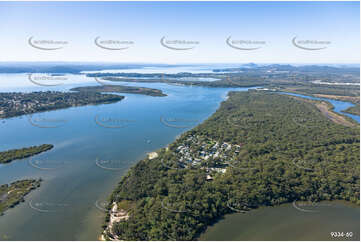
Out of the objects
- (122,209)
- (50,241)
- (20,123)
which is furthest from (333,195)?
(20,123)

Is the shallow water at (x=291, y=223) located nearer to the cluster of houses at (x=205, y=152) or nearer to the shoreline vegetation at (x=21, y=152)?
the cluster of houses at (x=205, y=152)

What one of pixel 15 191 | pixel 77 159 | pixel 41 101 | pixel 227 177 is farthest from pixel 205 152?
pixel 41 101

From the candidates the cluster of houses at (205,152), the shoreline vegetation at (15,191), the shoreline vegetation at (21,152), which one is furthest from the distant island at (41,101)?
the cluster of houses at (205,152)

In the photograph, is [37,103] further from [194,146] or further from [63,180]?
[194,146]

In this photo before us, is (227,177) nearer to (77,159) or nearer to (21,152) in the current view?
(77,159)

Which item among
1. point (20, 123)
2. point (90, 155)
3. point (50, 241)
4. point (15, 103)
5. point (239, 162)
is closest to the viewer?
point (50, 241)

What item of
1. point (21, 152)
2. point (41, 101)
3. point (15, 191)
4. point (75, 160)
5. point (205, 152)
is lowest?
point (15, 191)

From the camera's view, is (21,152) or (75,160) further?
(21,152)
